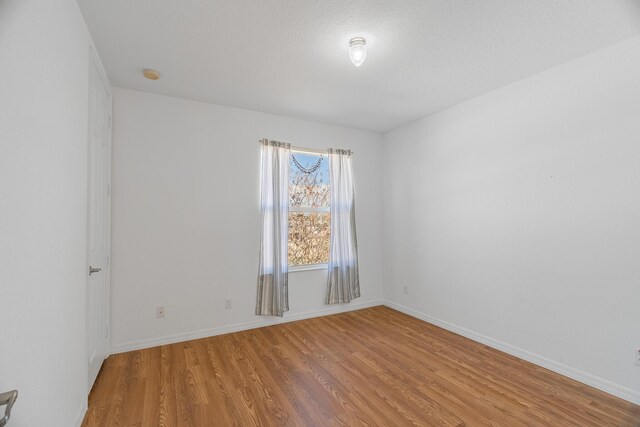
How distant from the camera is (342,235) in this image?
4133mm

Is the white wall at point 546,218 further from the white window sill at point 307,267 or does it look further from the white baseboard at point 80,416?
the white baseboard at point 80,416

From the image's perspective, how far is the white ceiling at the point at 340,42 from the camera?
6.11 ft

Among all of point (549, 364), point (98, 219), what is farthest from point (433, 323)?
point (98, 219)

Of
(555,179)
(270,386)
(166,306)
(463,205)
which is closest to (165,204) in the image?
(166,306)

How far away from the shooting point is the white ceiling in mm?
1862

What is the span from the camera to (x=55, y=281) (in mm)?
1450

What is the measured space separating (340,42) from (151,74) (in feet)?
5.67

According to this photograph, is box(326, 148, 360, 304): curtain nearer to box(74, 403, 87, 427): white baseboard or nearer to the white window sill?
the white window sill

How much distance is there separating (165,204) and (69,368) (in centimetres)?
179

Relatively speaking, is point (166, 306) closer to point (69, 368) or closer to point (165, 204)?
point (165, 204)

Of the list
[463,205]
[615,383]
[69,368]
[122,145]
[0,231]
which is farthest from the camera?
[463,205]

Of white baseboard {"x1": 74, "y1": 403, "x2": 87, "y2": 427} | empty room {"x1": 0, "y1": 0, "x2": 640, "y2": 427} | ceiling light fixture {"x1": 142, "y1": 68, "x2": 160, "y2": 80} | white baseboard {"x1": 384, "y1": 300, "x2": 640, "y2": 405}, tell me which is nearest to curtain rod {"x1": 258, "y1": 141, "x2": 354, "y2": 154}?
empty room {"x1": 0, "y1": 0, "x2": 640, "y2": 427}

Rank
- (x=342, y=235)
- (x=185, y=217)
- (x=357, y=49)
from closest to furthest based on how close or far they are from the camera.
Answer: (x=357, y=49) → (x=185, y=217) → (x=342, y=235)

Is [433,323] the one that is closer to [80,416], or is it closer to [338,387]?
[338,387]
